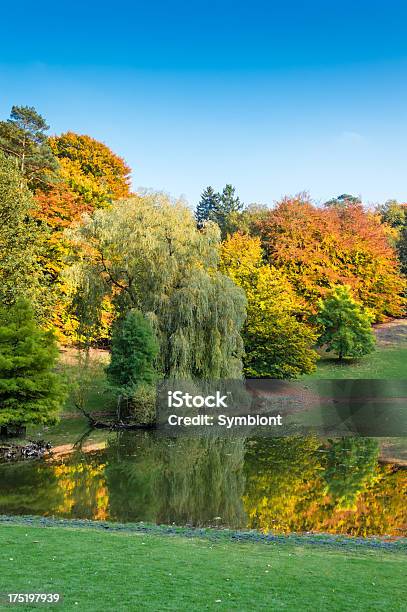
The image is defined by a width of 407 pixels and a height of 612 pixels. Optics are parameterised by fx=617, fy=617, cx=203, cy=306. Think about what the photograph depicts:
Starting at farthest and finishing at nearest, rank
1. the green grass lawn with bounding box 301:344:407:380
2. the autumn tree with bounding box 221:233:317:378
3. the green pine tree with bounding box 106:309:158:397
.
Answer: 1. the green grass lawn with bounding box 301:344:407:380
2. the autumn tree with bounding box 221:233:317:378
3. the green pine tree with bounding box 106:309:158:397

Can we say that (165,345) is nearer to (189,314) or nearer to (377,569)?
(189,314)

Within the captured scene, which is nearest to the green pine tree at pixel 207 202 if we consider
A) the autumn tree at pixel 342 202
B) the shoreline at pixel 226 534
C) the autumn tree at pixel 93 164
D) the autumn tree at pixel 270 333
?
the autumn tree at pixel 342 202

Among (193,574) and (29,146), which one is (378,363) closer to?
(29,146)

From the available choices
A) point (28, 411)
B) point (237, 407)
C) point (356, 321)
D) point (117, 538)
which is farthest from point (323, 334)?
point (117, 538)

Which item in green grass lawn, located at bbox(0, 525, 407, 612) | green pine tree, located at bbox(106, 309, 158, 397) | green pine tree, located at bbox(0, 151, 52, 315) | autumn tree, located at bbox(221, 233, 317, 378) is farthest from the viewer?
autumn tree, located at bbox(221, 233, 317, 378)

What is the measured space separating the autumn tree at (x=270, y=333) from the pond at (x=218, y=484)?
8.74 m

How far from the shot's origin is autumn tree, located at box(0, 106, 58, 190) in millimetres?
36031

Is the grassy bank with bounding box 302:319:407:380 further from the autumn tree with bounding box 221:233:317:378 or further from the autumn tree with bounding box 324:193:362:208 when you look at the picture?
the autumn tree with bounding box 324:193:362:208

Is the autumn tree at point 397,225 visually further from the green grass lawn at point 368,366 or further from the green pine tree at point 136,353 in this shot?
the green pine tree at point 136,353

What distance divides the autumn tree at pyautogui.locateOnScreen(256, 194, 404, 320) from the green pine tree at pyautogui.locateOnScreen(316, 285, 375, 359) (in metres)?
3.47

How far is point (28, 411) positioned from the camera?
854 inches

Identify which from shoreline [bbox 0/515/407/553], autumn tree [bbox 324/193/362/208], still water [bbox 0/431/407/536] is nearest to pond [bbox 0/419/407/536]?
still water [bbox 0/431/407/536]

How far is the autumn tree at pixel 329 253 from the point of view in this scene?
46.6 metres

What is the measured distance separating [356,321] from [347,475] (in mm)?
24373
